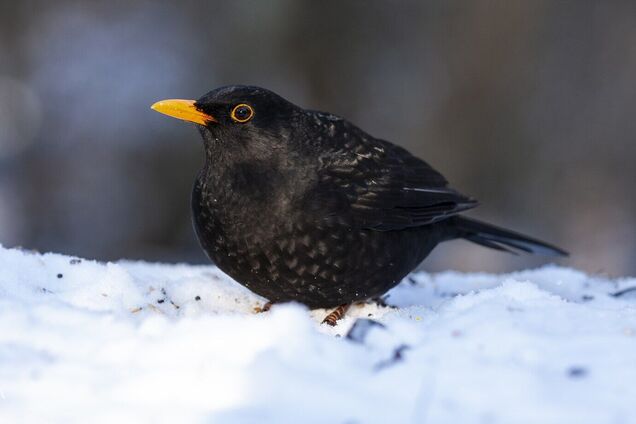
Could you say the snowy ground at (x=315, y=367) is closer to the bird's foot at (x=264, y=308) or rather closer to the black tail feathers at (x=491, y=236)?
the bird's foot at (x=264, y=308)

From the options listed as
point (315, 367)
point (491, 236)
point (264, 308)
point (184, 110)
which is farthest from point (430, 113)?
point (315, 367)

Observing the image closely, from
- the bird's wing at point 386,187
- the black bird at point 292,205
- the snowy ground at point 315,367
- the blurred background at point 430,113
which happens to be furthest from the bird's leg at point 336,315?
the blurred background at point 430,113

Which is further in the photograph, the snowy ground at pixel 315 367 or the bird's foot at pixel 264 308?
the bird's foot at pixel 264 308

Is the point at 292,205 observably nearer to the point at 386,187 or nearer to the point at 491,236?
the point at 386,187

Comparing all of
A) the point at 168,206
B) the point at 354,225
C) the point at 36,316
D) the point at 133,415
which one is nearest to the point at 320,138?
the point at 354,225

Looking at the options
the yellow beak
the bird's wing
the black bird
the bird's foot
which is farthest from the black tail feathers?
the yellow beak

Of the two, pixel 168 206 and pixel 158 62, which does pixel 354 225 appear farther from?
pixel 158 62
